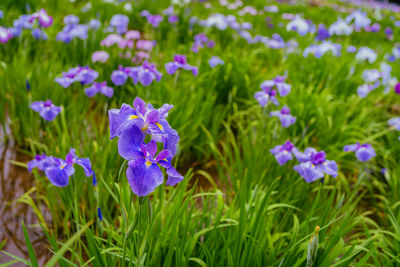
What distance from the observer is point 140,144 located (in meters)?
0.88

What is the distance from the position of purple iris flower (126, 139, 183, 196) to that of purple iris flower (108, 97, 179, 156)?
3 centimetres

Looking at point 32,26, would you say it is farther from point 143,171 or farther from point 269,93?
point 143,171

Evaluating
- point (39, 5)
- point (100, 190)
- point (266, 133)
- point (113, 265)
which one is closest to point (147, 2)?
point (39, 5)

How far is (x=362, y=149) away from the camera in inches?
73.3

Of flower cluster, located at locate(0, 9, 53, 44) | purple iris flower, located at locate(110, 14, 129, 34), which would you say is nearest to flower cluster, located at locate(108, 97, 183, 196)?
flower cluster, located at locate(0, 9, 53, 44)

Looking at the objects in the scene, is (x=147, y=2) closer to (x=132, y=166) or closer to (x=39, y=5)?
(x=39, y=5)

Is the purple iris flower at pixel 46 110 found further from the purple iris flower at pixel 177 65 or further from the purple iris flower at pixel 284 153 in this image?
the purple iris flower at pixel 284 153

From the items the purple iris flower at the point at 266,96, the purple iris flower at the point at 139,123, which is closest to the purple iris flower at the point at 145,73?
the purple iris flower at the point at 266,96

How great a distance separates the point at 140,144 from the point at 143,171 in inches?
2.9

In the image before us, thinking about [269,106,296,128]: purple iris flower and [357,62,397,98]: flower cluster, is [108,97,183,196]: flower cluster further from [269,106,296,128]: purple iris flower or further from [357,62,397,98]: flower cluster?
[357,62,397,98]: flower cluster

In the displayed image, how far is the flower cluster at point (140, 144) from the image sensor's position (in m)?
0.84

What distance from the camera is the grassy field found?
1.33m

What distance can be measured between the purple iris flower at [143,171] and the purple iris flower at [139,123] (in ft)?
0.08

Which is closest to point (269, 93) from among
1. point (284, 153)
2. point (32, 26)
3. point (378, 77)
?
point (284, 153)
